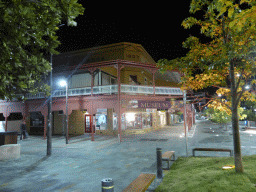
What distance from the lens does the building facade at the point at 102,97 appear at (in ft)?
59.8

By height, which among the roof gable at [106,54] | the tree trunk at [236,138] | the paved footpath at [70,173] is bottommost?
the paved footpath at [70,173]

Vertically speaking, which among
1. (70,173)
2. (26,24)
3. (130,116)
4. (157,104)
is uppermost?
(26,24)

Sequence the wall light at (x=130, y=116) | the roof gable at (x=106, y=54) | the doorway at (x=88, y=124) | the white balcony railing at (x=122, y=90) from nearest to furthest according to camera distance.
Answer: the white balcony railing at (x=122, y=90) → the wall light at (x=130, y=116) → the doorway at (x=88, y=124) → the roof gable at (x=106, y=54)

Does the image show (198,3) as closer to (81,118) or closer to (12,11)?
(12,11)

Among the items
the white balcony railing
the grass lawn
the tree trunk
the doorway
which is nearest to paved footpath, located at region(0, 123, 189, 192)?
the grass lawn

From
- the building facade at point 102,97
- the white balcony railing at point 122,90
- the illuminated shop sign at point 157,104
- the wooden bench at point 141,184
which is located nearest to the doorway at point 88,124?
the building facade at point 102,97

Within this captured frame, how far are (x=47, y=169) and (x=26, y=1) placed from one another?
22.2 ft

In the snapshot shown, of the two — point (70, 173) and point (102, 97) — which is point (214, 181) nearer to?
point (70, 173)

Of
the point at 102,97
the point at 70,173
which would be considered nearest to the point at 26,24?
the point at 70,173

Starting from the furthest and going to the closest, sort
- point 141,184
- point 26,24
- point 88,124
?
point 88,124
point 26,24
point 141,184

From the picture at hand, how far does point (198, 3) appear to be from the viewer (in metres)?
6.57

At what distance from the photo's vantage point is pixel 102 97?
719 inches

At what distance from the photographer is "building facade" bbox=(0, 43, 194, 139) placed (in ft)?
59.8

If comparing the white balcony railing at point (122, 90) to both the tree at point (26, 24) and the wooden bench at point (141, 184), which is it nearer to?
the tree at point (26, 24)
